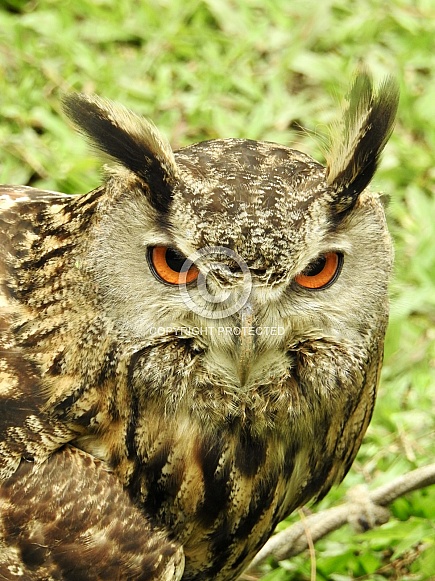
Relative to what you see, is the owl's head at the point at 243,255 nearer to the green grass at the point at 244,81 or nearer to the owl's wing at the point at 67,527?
the owl's wing at the point at 67,527

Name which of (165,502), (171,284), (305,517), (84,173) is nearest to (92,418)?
(165,502)

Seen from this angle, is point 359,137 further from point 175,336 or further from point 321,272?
point 175,336

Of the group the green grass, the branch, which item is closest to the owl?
the branch

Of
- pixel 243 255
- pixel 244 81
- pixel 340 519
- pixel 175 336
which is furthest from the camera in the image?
pixel 244 81

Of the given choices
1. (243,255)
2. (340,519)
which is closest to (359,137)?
(243,255)

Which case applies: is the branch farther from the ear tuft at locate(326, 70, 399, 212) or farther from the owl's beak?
the ear tuft at locate(326, 70, 399, 212)

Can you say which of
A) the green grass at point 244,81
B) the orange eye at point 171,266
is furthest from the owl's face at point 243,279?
the green grass at point 244,81

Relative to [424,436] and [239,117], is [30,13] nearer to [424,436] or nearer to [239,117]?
[239,117]
